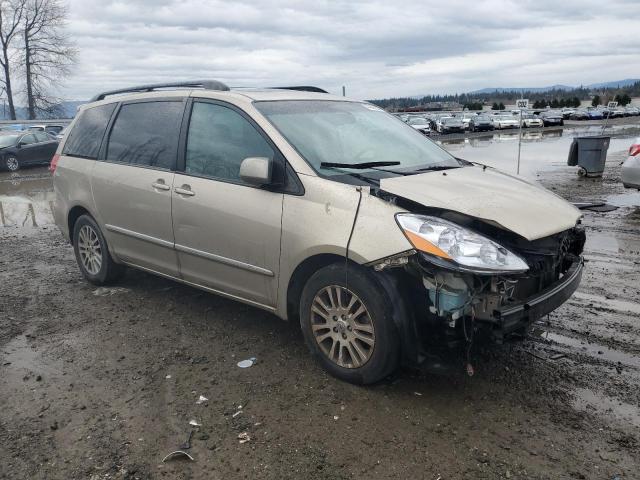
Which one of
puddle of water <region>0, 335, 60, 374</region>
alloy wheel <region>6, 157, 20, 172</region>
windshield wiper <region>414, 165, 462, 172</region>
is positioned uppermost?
windshield wiper <region>414, 165, 462, 172</region>

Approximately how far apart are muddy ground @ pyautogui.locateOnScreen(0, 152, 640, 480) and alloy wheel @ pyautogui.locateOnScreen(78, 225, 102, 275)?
1.70 ft

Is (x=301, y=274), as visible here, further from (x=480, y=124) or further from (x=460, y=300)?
(x=480, y=124)

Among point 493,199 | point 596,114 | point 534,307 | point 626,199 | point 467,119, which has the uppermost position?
point 493,199

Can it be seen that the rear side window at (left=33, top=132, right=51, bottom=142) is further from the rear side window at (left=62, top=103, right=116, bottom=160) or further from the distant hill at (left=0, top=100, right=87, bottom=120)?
the distant hill at (left=0, top=100, right=87, bottom=120)

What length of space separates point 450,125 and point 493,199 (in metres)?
39.7

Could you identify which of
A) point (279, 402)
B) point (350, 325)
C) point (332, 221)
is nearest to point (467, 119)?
point (332, 221)

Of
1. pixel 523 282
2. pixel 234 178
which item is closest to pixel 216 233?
pixel 234 178

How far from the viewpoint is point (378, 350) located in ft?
11.3

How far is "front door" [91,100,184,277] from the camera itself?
4.73 metres

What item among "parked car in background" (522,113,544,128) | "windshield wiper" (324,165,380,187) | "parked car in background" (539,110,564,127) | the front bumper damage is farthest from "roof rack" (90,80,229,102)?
"parked car in background" (539,110,564,127)

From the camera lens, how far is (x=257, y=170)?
12.6 feet

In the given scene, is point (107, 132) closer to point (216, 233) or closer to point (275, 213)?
point (216, 233)

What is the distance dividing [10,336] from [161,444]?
2.38 m

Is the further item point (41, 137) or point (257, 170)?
point (41, 137)
